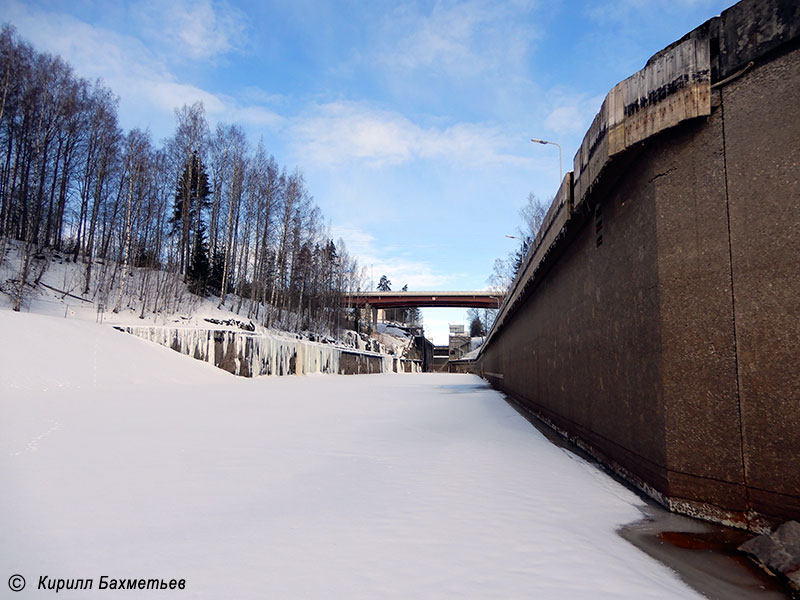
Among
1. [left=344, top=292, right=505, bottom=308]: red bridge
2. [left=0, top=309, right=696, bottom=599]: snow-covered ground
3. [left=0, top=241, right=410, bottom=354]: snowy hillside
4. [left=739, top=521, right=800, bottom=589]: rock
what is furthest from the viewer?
[left=344, top=292, right=505, bottom=308]: red bridge

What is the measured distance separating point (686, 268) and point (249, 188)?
33.7m

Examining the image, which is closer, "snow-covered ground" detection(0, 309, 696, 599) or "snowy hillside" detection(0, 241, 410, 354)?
"snow-covered ground" detection(0, 309, 696, 599)

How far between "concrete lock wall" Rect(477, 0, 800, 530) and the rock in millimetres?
252

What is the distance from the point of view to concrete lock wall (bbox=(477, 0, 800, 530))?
2.82m

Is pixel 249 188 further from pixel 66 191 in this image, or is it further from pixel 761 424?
pixel 761 424

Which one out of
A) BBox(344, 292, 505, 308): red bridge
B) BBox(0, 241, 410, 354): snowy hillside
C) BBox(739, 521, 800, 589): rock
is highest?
BBox(344, 292, 505, 308): red bridge

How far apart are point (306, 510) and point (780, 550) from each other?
289cm

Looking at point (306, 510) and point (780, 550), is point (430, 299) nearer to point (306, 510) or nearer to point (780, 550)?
point (306, 510)

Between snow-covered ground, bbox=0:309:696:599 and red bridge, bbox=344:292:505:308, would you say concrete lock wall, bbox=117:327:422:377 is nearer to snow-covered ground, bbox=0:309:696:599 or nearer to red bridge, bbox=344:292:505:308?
snow-covered ground, bbox=0:309:696:599

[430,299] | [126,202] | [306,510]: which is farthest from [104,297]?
[430,299]

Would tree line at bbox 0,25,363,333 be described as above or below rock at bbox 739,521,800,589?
above

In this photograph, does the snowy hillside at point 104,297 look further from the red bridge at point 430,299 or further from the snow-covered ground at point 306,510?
the red bridge at point 430,299

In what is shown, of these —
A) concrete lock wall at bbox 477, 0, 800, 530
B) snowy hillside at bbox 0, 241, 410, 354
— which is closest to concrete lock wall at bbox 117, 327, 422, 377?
snowy hillside at bbox 0, 241, 410, 354

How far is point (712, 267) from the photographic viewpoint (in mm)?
3164
